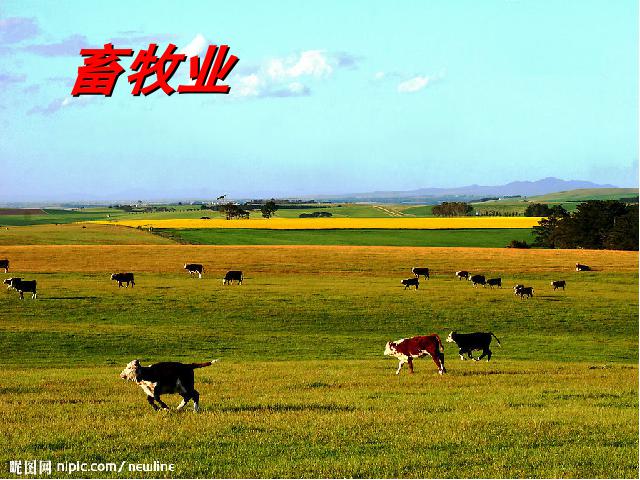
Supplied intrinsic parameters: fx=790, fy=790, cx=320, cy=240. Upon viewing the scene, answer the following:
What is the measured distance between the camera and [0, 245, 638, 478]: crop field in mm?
13023

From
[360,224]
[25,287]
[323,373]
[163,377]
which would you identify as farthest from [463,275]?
[360,224]

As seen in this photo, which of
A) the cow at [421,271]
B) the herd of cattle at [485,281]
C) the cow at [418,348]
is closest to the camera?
the cow at [418,348]

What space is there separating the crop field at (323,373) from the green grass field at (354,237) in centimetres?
4115

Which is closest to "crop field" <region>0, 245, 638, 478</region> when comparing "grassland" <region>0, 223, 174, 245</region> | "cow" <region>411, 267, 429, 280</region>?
"cow" <region>411, 267, 429, 280</region>

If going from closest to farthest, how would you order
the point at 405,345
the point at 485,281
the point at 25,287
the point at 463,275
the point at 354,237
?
the point at 405,345
the point at 25,287
the point at 485,281
the point at 463,275
the point at 354,237

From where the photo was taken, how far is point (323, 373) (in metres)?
25.8

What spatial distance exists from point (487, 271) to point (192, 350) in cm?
4283

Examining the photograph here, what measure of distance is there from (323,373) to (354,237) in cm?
10105

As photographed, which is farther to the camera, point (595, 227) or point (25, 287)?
point (595, 227)

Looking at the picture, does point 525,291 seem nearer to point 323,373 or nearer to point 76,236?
point 323,373

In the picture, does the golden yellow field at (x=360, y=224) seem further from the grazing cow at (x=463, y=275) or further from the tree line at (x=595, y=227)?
the grazing cow at (x=463, y=275)

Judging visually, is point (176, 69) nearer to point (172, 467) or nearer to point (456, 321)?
point (172, 467)

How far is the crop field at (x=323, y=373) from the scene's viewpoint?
42.7ft

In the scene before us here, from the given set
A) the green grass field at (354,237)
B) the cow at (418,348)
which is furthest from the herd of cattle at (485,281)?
the green grass field at (354,237)
